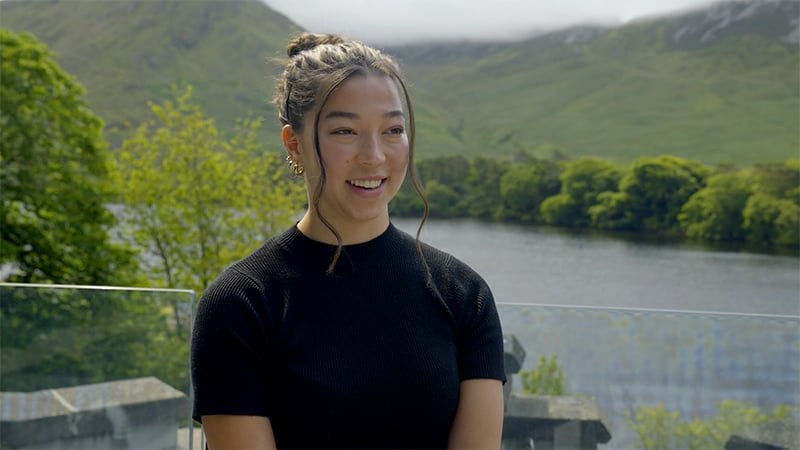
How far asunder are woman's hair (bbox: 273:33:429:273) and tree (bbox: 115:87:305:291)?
978 cm

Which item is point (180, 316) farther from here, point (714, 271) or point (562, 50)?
point (562, 50)

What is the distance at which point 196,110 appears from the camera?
12094 millimetres

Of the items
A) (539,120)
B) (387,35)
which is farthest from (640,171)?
(387,35)

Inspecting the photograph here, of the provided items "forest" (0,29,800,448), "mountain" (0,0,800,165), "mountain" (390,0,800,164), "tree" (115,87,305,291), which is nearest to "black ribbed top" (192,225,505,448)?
"forest" (0,29,800,448)

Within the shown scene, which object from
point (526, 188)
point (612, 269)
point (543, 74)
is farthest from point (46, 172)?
point (543, 74)

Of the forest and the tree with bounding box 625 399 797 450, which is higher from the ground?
the tree with bounding box 625 399 797 450

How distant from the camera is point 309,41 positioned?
1.29m

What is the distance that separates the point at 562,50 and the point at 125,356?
26415mm

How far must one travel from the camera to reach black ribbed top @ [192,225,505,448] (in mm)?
1155

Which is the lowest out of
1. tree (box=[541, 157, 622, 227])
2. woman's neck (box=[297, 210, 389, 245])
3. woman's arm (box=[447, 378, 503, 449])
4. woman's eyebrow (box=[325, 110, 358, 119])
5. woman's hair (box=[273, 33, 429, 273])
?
tree (box=[541, 157, 622, 227])

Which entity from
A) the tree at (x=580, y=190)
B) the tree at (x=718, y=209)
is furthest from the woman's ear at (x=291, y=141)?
the tree at (x=580, y=190)

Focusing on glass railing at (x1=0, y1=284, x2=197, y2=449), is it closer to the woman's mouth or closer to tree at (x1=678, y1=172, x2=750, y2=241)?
the woman's mouth

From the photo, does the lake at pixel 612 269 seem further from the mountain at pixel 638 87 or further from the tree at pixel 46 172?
the tree at pixel 46 172

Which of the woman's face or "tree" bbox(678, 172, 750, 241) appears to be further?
"tree" bbox(678, 172, 750, 241)
